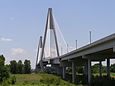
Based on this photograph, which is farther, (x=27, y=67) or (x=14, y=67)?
(x=14, y=67)

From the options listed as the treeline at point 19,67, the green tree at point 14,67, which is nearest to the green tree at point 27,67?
the treeline at point 19,67

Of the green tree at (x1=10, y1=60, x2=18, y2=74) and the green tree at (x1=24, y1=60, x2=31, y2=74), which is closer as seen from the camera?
the green tree at (x1=24, y1=60, x2=31, y2=74)

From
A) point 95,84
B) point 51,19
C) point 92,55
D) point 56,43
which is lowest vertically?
point 95,84

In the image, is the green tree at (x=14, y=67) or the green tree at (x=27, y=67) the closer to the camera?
the green tree at (x=27, y=67)

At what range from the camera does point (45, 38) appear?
3684 inches

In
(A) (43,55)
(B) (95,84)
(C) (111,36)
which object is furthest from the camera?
(A) (43,55)

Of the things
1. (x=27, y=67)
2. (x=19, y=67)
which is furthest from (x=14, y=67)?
(x=27, y=67)

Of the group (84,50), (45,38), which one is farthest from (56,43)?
(84,50)

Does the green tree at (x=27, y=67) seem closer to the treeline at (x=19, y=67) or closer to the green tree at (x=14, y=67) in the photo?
the treeline at (x=19, y=67)

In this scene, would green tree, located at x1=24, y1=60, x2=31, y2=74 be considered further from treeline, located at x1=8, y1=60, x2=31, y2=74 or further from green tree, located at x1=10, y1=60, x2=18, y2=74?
green tree, located at x1=10, y1=60, x2=18, y2=74

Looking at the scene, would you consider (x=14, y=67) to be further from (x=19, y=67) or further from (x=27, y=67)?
(x=27, y=67)

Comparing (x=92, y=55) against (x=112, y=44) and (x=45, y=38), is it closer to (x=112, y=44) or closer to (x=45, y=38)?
(x=112, y=44)

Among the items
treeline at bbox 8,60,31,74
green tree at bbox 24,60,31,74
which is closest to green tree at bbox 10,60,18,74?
treeline at bbox 8,60,31,74

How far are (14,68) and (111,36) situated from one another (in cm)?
10862
